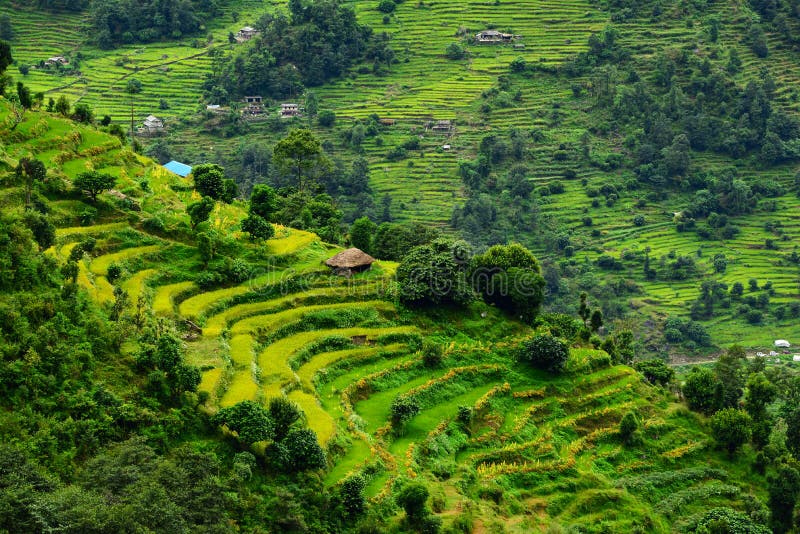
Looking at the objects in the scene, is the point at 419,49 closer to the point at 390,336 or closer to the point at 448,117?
the point at 448,117

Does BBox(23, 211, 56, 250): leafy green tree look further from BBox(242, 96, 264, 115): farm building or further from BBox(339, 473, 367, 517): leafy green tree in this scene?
BBox(242, 96, 264, 115): farm building

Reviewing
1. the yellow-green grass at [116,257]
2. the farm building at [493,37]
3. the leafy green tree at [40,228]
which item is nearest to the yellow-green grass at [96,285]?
the yellow-green grass at [116,257]

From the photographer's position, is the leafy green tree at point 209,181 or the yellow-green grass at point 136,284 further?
the leafy green tree at point 209,181

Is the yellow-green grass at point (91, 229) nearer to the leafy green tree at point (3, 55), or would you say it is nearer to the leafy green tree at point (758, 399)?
the leafy green tree at point (3, 55)

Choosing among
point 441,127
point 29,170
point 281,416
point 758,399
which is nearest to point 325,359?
point 281,416

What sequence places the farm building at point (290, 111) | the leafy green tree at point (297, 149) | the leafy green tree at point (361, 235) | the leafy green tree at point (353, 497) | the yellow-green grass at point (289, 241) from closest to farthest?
the leafy green tree at point (353, 497), the yellow-green grass at point (289, 241), the leafy green tree at point (361, 235), the leafy green tree at point (297, 149), the farm building at point (290, 111)

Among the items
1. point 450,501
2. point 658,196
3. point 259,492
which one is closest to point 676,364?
point 658,196

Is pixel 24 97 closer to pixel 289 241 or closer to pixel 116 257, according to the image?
pixel 116 257
